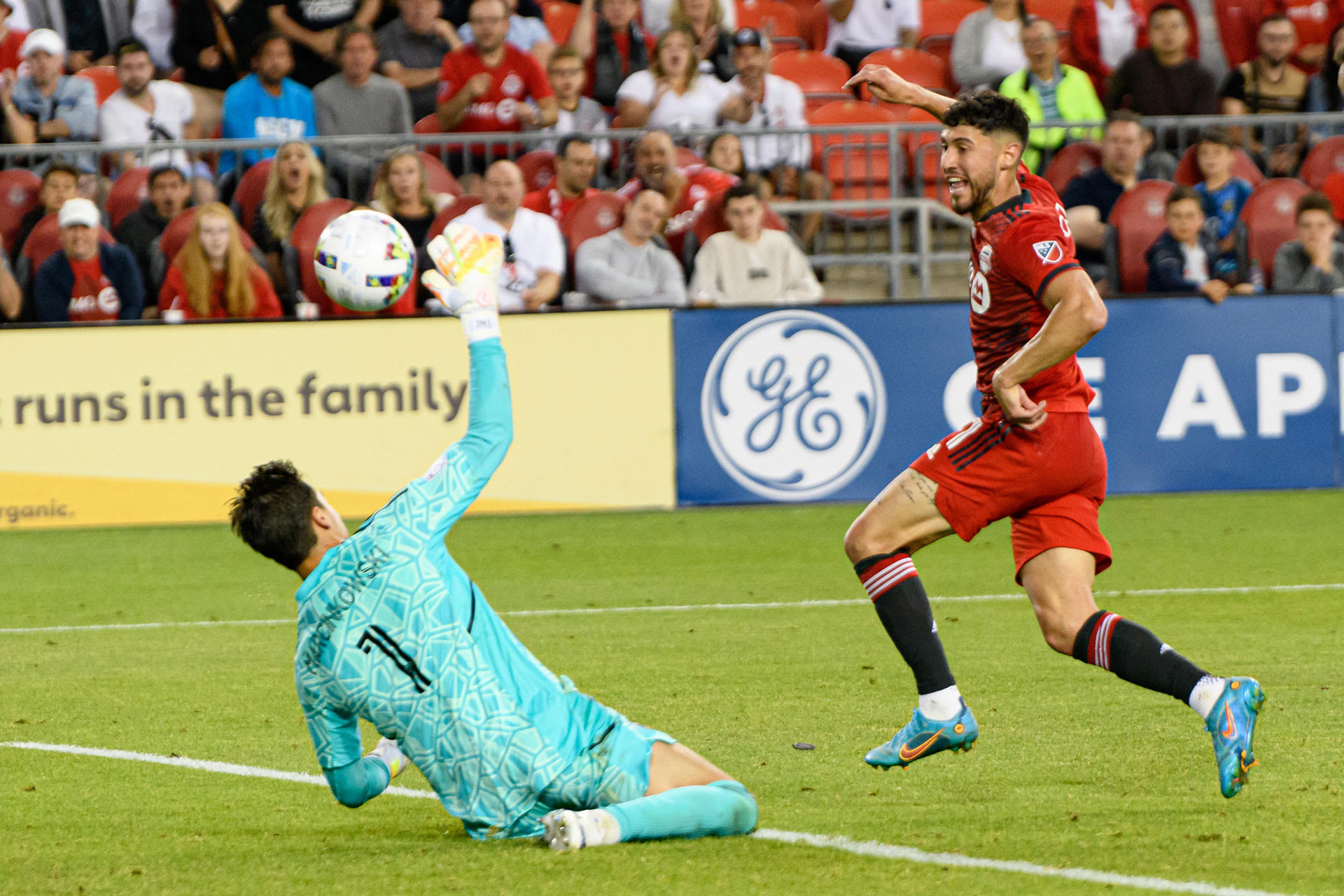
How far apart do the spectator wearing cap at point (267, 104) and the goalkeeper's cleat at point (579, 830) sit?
11.1m

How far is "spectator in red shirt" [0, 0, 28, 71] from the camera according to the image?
1603 centimetres

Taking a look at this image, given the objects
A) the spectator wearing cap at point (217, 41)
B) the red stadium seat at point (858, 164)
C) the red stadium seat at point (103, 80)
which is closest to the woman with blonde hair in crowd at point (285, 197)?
the spectator wearing cap at point (217, 41)

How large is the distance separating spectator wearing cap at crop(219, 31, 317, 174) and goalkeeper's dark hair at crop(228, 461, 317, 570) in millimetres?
10771

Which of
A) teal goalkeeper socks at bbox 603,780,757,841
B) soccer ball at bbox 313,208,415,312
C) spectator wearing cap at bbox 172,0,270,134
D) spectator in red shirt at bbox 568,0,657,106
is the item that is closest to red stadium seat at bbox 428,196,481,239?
spectator in red shirt at bbox 568,0,657,106

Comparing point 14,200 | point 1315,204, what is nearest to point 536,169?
point 14,200

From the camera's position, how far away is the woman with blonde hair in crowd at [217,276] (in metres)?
12.9

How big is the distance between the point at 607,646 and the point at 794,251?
19.8ft

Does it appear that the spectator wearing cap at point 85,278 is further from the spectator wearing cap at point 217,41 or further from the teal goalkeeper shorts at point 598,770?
the teal goalkeeper shorts at point 598,770

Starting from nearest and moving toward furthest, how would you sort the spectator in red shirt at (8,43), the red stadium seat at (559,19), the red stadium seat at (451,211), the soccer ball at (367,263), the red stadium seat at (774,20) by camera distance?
the soccer ball at (367,263), the red stadium seat at (451,211), the spectator in red shirt at (8,43), the red stadium seat at (559,19), the red stadium seat at (774,20)

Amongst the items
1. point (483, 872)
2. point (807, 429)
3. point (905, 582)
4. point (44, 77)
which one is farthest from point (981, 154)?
point (44, 77)

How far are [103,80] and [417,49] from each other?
115 inches

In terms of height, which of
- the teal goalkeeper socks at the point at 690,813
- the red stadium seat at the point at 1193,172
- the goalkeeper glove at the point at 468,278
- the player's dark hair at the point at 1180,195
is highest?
the goalkeeper glove at the point at 468,278

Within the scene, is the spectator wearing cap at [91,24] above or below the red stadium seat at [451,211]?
above

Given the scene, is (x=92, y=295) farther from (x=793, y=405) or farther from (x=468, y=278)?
(x=468, y=278)
